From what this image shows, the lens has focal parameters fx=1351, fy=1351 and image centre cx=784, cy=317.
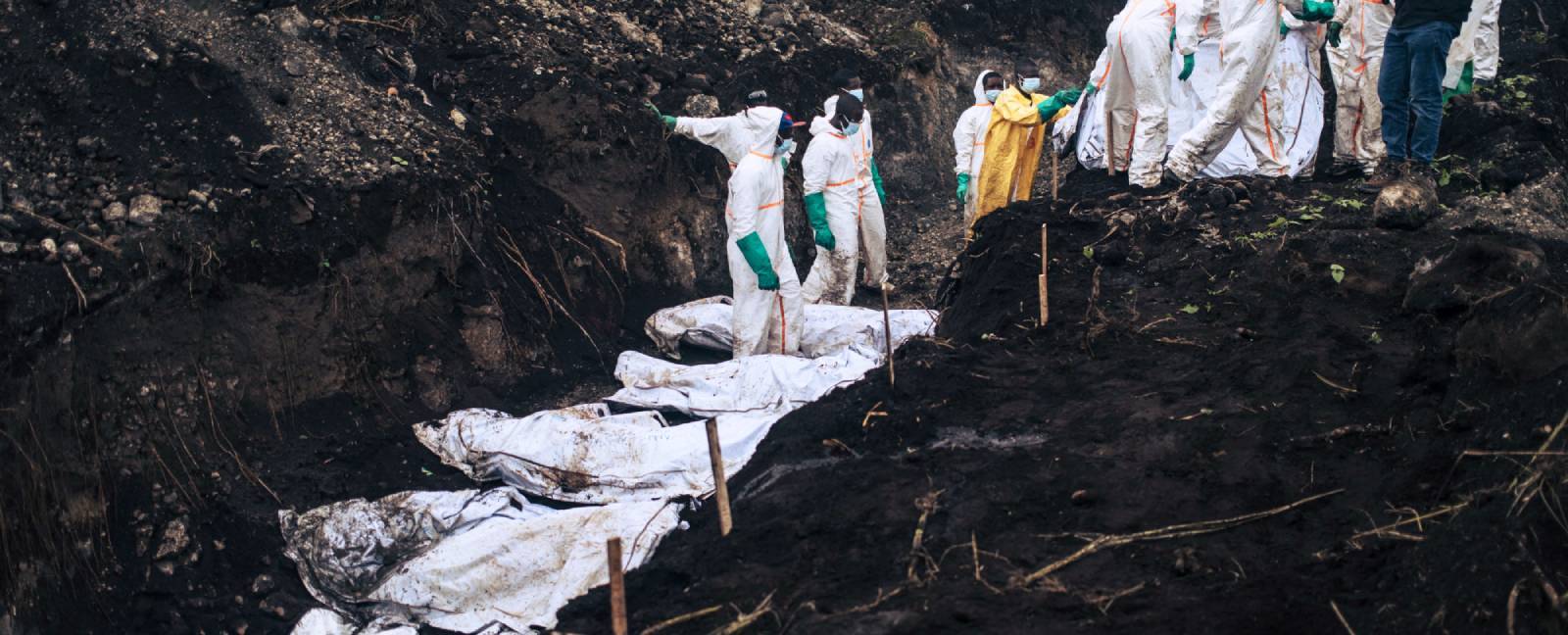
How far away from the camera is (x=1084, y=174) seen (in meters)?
9.45

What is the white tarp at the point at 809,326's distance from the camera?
27.0 feet

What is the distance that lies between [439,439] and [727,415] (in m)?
1.55

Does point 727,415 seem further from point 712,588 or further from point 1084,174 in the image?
point 1084,174

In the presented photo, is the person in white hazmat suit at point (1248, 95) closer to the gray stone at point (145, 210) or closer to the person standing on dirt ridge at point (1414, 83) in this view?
the person standing on dirt ridge at point (1414, 83)

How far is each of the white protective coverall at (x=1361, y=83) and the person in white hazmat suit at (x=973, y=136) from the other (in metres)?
2.26

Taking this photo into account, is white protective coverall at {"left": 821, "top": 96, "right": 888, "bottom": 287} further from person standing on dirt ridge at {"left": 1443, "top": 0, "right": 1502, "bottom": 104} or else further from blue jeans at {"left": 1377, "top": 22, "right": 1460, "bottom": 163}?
person standing on dirt ridge at {"left": 1443, "top": 0, "right": 1502, "bottom": 104}

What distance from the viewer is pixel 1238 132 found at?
29.7 ft

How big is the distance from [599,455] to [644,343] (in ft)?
6.90

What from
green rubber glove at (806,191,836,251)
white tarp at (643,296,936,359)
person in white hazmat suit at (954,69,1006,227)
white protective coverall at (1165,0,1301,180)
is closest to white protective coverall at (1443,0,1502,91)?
white protective coverall at (1165,0,1301,180)

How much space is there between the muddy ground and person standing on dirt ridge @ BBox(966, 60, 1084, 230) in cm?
64

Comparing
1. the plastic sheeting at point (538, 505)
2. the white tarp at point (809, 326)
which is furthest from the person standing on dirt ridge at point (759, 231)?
the plastic sheeting at point (538, 505)

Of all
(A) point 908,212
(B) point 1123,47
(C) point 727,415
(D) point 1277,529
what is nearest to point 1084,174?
(B) point 1123,47

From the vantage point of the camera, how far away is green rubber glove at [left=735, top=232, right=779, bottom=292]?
781 cm

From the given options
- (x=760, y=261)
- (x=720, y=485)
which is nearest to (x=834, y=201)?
(x=760, y=261)
